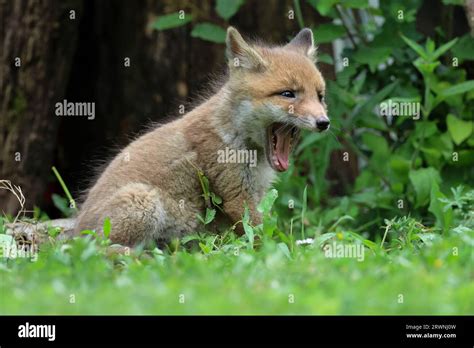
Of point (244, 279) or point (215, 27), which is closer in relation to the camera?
point (244, 279)

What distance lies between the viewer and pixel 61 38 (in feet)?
37.2

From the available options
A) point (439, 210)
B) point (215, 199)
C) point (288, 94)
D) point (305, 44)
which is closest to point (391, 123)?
point (439, 210)

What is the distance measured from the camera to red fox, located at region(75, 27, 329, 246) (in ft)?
24.7

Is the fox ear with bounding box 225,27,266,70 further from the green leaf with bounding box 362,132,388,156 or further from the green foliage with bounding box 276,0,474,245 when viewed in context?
the green leaf with bounding box 362,132,388,156

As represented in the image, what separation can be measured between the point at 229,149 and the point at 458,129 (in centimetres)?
315

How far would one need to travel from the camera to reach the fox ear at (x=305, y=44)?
27.2 feet

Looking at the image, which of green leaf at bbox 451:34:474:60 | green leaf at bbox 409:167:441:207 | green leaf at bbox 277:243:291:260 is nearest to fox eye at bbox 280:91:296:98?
green leaf at bbox 277:243:291:260

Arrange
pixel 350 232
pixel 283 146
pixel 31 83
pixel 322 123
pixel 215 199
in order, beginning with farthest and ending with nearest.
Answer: pixel 31 83 < pixel 283 146 < pixel 215 199 < pixel 350 232 < pixel 322 123

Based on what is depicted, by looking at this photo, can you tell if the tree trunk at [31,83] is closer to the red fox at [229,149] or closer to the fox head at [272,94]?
the red fox at [229,149]

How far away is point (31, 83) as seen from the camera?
1112cm

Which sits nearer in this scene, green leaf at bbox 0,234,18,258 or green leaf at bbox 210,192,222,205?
green leaf at bbox 0,234,18,258

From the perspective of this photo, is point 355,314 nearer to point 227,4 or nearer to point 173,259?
point 173,259

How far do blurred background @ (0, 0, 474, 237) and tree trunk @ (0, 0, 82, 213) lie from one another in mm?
15

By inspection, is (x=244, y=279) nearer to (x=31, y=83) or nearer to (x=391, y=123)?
(x=391, y=123)
